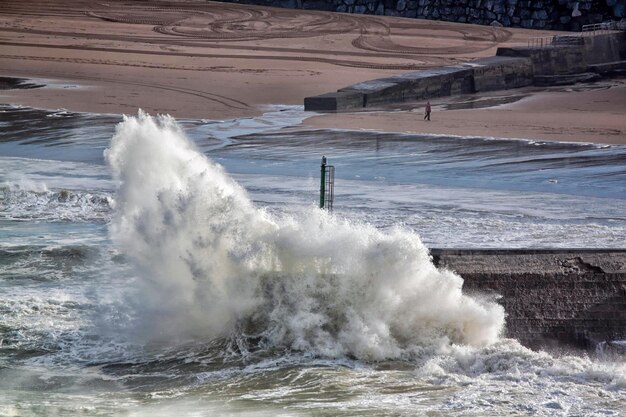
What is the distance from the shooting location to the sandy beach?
21.9 metres

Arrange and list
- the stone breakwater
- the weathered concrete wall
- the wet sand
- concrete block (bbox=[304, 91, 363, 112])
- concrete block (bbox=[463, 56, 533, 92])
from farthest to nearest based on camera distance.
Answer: the stone breakwater → the weathered concrete wall → concrete block (bbox=[463, 56, 533, 92]) → concrete block (bbox=[304, 91, 363, 112]) → the wet sand

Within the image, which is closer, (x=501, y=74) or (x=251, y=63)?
(x=501, y=74)

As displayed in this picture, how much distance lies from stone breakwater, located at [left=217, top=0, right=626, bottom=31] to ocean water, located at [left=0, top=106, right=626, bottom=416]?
18.8 meters

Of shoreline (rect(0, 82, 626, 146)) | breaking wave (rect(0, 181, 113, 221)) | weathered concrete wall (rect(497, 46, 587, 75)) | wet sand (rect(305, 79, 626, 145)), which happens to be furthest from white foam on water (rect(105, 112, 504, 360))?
weathered concrete wall (rect(497, 46, 587, 75))

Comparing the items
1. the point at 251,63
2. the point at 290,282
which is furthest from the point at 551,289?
the point at 251,63

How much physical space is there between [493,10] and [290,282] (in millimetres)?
24385

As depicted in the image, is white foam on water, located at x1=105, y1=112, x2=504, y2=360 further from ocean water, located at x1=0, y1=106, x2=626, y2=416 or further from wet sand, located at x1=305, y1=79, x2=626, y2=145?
wet sand, located at x1=305, y1=79, x2=626, y2=145

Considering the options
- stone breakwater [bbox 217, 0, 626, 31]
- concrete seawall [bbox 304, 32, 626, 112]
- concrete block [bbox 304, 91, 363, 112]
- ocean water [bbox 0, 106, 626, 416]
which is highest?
stone breakwater [bbox 217, 0, 626, 31]

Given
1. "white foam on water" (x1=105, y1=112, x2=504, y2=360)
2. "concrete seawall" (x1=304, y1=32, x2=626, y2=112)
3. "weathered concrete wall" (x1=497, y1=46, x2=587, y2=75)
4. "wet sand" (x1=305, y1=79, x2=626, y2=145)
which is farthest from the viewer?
"weathered concrete wall" (x1=497, y1=46, x2=587, y2=75)

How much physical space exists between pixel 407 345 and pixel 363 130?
35.2 ft

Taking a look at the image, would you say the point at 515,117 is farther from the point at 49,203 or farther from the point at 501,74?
the point at 49,203

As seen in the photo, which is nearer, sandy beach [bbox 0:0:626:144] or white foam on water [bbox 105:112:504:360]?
white foam on water [bbox 105:112:504:360]

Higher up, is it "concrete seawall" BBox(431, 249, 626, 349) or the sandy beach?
the sandy beach

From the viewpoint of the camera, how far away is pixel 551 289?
34.1ft
